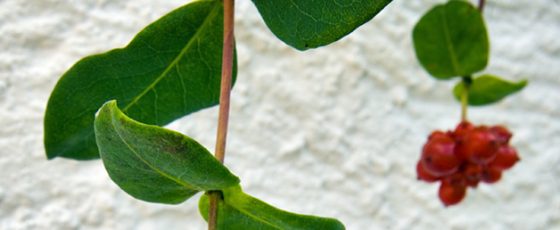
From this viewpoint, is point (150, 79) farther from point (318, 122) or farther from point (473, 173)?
point (318, 122)

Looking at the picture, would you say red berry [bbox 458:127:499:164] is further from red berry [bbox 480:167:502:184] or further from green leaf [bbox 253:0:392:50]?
green leaf [bbox 253:0:392:50]

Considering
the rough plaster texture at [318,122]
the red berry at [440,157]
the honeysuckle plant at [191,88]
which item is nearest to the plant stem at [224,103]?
the honeysuckle plant at [191,88]

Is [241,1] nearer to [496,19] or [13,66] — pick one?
[13,66]

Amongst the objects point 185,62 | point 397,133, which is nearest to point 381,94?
point 397,133

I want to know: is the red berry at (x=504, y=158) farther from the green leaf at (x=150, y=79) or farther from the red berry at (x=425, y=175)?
the green leaf at (x=150, y=79)

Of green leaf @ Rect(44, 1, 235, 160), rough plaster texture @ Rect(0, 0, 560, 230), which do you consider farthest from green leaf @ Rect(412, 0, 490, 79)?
rough plaster texture @ Rect(0, 0, 560, 230)

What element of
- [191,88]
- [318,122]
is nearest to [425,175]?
[191,88]

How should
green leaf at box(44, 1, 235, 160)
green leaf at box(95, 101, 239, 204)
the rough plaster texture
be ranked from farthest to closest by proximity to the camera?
the rough plaster texture
green leaf at box(44, 1, 235, 160)
green leaf at box(95, 101, 239, 204)
